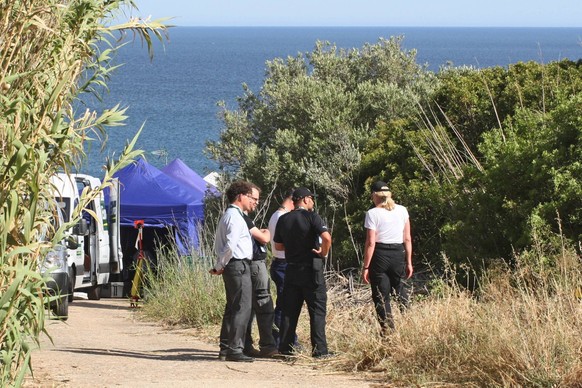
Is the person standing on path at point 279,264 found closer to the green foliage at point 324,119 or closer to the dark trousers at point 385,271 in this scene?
the dark trousers at point 385,271

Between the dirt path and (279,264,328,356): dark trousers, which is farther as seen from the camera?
(279,264,328,356): dark trousers

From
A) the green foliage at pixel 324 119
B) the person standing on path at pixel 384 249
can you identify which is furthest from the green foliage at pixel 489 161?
the person standing on path at pixel 384 249

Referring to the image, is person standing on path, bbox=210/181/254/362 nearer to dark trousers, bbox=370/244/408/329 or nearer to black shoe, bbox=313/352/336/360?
black shoe, bbox=313/352/336/360

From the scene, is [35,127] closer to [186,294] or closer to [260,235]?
[260,235]

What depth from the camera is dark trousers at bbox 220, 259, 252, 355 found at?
33.1 feet

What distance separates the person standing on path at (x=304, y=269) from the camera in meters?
10.1

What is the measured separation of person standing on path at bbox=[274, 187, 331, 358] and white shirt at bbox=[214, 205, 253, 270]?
1.22ft

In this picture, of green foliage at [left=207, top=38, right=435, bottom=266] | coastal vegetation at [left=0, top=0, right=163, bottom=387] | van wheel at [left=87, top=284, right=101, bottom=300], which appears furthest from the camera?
van wheel at [left=87, top=284, right=101, bottom=300]

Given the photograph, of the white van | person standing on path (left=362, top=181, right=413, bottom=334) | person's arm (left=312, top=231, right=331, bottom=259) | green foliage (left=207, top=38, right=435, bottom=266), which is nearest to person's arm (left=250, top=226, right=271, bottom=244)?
person's arm (left=312, top=231, right=331, bottom=259)

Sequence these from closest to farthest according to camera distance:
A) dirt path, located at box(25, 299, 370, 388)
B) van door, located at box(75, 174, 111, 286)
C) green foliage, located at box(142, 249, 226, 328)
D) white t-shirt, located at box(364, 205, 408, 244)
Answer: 1. dirt path, located at box(25, 299, 370, 388)
2. white t-shirt, located at box(364, 205, 408, 244)
3. green foliage, located at box(142, 249, 226, 328)
4. van door, located at box(75, 174, 111, 286)

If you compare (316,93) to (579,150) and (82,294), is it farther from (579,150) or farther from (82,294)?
(579,150)

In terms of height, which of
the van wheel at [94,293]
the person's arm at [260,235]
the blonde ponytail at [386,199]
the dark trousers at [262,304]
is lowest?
the van wheel at [94,293]

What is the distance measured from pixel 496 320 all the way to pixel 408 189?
727cm

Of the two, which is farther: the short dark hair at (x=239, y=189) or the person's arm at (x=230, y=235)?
the short dark hair at (x=239, y=189)
